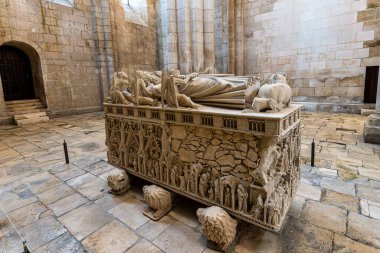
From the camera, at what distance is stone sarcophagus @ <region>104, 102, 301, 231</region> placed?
69.6 inches

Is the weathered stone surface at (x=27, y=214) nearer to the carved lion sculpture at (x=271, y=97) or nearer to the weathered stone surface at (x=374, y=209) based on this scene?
the carved lion sculpture at (x=271, y=97)

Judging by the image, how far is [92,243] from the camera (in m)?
1.99

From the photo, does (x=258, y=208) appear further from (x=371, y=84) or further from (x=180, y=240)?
(x=371, y=84)

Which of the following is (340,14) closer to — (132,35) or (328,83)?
A: (328,83)

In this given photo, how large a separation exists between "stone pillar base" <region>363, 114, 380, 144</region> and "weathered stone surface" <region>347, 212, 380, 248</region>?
3027 mm

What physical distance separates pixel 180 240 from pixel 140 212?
0.65m

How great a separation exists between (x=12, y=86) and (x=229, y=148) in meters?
10.1

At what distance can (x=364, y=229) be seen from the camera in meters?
2.02

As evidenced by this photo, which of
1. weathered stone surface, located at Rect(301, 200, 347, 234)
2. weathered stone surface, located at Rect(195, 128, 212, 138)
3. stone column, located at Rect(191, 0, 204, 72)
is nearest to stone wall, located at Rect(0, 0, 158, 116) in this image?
stone column, located at Rect(191, 0, 204, 72)

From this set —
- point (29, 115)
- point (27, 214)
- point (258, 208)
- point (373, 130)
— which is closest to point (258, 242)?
point (258, 208)

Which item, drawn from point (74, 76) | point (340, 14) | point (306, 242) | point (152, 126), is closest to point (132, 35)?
point (74, 76)

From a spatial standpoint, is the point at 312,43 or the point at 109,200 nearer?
the point at 109,200

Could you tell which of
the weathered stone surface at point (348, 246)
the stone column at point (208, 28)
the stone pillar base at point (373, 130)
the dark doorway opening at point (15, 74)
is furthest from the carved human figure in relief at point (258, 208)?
the dark doorway opening at point (15, 74)

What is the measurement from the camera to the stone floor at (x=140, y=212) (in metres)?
1.93
